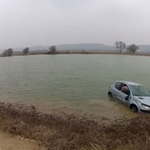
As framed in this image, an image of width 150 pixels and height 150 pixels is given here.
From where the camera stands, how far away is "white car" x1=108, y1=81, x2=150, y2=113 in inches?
460

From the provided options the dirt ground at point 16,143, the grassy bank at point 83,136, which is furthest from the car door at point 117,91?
the dirt ground at point 16,143

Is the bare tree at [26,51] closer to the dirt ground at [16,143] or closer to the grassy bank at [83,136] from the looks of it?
the grassy bank at [83,136]

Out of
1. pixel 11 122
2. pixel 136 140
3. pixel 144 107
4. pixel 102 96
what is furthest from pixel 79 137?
pixel 102 96

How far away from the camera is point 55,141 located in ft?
19.9

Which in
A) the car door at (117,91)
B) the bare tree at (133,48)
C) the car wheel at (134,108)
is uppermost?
the bare tree at (133,48)

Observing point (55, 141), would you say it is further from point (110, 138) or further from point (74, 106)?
point (74, 106)

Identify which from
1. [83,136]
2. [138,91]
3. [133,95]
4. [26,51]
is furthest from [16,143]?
[26,51]

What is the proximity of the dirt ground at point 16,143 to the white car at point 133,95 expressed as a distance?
740cm

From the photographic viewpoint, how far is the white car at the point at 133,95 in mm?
11688

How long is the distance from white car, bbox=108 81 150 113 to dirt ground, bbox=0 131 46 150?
7396mm

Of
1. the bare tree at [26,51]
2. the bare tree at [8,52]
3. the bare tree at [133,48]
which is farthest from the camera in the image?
the bare tree at [133,48]

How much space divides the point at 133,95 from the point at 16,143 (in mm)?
8633

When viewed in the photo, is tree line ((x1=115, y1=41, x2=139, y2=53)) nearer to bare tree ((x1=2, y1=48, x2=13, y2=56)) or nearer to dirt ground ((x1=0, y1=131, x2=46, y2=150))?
bare tree ((x1=2, y1=48, x2=13, y2=56))

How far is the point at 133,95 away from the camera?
12898 millimetres
